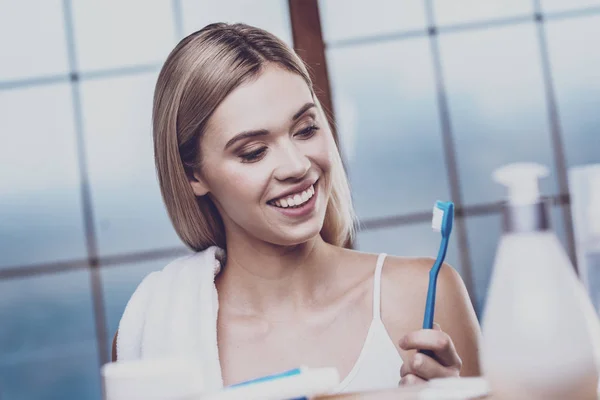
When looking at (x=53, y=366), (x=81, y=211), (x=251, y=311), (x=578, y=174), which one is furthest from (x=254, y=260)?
(x=53, y=366)

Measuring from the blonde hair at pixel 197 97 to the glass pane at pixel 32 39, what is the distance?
5.33 ft

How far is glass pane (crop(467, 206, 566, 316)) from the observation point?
2.86m

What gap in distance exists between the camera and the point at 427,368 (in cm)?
83

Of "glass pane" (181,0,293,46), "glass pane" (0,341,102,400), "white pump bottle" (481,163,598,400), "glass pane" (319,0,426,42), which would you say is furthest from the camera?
"glass pane" (0,341,102,400)

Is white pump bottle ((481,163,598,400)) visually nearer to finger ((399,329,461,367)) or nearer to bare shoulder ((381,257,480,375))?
finger ((399,329,461,367))

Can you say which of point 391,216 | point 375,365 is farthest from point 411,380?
point 391,216

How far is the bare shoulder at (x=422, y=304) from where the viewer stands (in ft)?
3.84

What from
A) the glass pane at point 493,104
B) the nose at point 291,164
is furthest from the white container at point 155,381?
the glass pane at point 493,104

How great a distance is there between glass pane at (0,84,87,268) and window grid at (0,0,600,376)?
0.03 meters

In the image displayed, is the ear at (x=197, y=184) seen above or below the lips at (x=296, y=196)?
above

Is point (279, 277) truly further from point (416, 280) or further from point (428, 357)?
point (428, 357)

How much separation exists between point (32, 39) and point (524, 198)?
2.57 meters

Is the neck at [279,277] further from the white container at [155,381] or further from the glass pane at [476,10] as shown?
the glass pane at [476,10]

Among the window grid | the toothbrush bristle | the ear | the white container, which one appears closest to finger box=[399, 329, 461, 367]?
the toothbrush bristle
